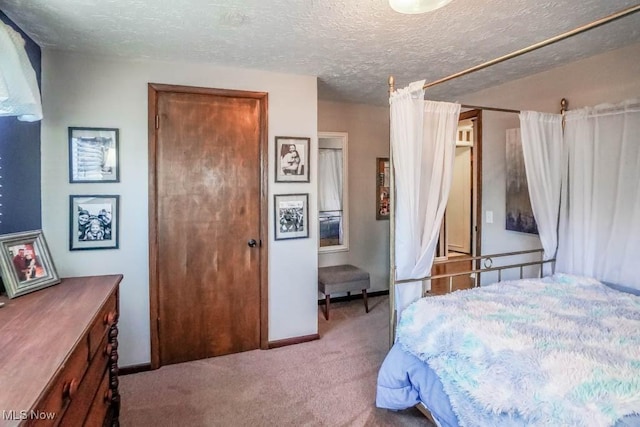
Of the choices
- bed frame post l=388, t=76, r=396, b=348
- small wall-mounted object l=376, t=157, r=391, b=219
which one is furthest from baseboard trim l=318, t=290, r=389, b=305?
bed frame post l=388, t=76, r=396, b=348

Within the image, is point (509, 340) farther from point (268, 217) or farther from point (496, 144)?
point (496, 144)

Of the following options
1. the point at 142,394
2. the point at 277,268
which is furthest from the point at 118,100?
the point at 142,394

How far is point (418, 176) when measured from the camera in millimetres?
2336

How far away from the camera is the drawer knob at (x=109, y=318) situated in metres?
1.71

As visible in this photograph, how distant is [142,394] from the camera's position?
8.27 feet

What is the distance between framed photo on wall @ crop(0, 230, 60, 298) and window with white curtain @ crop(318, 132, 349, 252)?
2.95 m

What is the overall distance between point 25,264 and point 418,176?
7.34 feet

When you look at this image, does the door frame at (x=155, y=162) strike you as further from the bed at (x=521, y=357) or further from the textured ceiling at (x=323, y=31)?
the bed at (x=521, y=357)

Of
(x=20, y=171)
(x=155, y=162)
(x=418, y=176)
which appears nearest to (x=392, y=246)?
(x=418, y=176)

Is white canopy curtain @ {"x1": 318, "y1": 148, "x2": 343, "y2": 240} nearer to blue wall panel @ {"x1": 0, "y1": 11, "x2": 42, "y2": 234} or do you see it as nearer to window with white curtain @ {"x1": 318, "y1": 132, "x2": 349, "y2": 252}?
window with white curtain @ {"x1": 318, "y1": 132, "x2": 349, "y2": 252}

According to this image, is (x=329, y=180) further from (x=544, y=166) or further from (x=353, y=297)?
(x=544, y=166)

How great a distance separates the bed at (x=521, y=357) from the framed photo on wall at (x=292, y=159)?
1.62m

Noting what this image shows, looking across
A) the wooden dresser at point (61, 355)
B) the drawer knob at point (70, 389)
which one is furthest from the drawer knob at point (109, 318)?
the drawer knob at point (70, 389)

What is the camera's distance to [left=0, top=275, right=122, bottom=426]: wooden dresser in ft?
3.02
